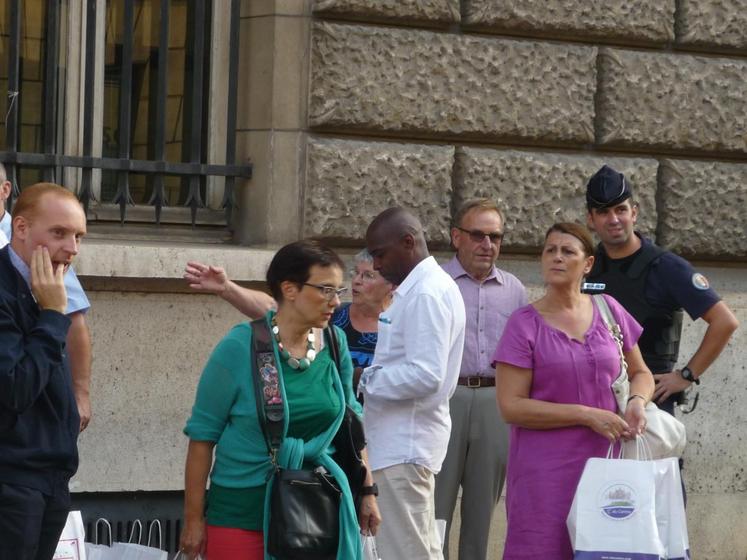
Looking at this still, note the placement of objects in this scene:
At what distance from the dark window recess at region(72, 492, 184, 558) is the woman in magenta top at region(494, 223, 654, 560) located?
1830mm

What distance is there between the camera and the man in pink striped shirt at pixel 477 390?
633 centimetres

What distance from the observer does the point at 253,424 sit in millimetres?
4246

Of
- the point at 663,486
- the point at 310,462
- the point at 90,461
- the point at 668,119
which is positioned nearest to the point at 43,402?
the point at 310,462

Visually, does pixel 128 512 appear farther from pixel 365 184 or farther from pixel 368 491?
pixel 368 491

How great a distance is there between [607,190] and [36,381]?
2.89 m

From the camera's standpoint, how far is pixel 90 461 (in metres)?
6.47

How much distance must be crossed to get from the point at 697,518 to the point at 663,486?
2.49 m

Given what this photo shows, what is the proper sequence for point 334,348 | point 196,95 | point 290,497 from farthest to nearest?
1. point 196,95
2. point 334,348
3. point 290,497

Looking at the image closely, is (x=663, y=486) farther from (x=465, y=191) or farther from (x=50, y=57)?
(x=50, y=57)

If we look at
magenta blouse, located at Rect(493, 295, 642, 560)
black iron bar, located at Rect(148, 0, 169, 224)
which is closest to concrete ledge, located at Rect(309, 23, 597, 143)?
black iron bar, located at Rect(148, 0, 169, 224)

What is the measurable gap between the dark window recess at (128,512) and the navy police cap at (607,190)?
2094mm

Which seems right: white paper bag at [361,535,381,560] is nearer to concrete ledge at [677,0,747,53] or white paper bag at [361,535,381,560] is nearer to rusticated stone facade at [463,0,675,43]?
rusticated stone facade at [463,0,675,43]

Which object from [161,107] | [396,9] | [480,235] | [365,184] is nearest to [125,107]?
[161,107]

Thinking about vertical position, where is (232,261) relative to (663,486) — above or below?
above
